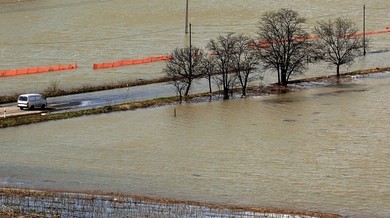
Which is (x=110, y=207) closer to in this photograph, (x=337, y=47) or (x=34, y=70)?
(x=337, y=47)

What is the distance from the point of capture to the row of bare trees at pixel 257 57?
23.5m

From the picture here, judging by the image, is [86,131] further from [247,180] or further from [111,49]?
[111,49]

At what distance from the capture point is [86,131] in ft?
61.6

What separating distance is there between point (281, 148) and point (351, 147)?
129 cm

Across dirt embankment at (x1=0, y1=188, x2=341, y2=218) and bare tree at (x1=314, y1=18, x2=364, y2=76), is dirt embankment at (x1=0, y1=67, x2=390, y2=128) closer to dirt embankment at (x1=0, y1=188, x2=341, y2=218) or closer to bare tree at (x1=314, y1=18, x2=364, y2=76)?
bare tree at (x1=314, y1=18, x2=364, y2=76)

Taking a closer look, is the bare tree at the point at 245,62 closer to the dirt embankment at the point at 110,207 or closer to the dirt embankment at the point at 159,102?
the dirt embankment at the point at 159,102

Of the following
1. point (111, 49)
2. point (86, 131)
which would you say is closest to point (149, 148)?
→ point (86, 131)

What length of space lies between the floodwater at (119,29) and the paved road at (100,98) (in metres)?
1.60

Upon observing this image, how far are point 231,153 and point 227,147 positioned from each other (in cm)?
54

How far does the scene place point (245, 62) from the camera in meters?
23.8

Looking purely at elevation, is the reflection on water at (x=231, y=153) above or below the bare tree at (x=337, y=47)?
below

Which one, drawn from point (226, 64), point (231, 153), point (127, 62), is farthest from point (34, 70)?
point (231, 153)

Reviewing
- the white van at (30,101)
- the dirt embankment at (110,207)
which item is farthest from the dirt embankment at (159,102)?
the dirt embankment at (110,207)

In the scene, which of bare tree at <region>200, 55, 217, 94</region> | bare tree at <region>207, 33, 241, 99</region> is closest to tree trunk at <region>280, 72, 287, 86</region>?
bare tree at <region>207, 33, 241, 99</region>
